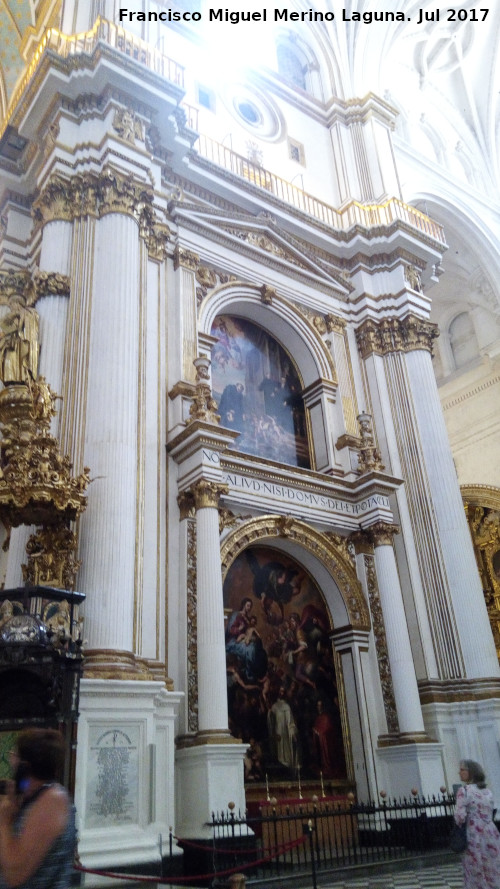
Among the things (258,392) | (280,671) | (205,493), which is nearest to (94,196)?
(258,392)

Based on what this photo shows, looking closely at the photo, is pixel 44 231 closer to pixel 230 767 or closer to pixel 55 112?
pixel 55 112

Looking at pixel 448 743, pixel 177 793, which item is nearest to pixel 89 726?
pixel 177 793

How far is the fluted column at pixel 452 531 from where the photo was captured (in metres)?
11.6

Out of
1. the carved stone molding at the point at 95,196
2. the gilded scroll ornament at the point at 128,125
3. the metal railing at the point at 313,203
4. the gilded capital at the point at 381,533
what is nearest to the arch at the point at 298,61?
the metal railing at the point at 313,203

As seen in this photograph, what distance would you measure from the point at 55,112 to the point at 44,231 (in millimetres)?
2133

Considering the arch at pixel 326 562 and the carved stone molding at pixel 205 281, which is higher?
the carved stone molding at pixel 205 281

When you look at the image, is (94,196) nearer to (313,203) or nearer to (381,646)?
(313,203)

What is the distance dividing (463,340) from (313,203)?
28.4ft

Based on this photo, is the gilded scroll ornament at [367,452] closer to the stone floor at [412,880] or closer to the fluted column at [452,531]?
the fluted column at [452,531]

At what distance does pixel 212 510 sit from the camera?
31.7 ft

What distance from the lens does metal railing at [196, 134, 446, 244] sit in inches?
538

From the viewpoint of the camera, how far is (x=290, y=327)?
533 inches

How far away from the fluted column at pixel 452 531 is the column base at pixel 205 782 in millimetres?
4728

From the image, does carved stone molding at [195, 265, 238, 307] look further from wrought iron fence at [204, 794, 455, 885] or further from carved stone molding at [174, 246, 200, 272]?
wrought iron fence at [204, 794, 455, 885]
